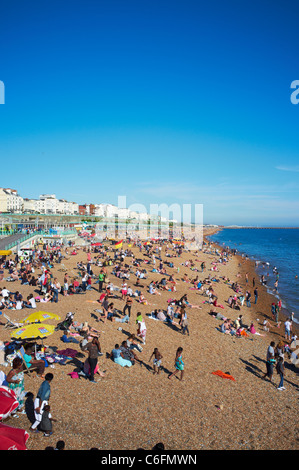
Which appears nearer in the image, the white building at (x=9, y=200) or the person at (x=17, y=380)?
the person at (x=17, y=380)

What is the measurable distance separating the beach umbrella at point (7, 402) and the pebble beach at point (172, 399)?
1.34 feet

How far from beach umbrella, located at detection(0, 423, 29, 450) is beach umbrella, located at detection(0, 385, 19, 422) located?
A: 3.32ft

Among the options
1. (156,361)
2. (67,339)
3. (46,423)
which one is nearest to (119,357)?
(156,361)

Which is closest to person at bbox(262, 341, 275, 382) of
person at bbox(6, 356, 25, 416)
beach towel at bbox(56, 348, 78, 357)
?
beach towel at bbox(56, 348, 78, 357)

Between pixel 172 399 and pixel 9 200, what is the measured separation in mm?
105737

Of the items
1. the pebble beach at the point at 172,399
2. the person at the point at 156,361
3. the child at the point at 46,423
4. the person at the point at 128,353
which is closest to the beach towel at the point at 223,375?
the pebble beach at the point at 172,399

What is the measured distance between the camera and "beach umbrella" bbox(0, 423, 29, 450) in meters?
4.32

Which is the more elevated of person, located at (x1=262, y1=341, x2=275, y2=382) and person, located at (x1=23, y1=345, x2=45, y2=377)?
person, located at (x1=23, y1=345, x2=45, y2=377)

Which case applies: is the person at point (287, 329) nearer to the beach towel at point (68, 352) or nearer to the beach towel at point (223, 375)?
the beach towel at point (223, 375)

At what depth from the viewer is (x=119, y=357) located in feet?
29.6

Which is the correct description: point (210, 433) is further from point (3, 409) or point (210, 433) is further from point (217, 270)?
point (217, 270)

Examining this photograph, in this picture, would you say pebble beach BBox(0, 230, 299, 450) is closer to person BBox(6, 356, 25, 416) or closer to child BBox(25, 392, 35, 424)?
child BBox(25, 392, 35, 424)

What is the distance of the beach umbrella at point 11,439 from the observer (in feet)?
14.2
